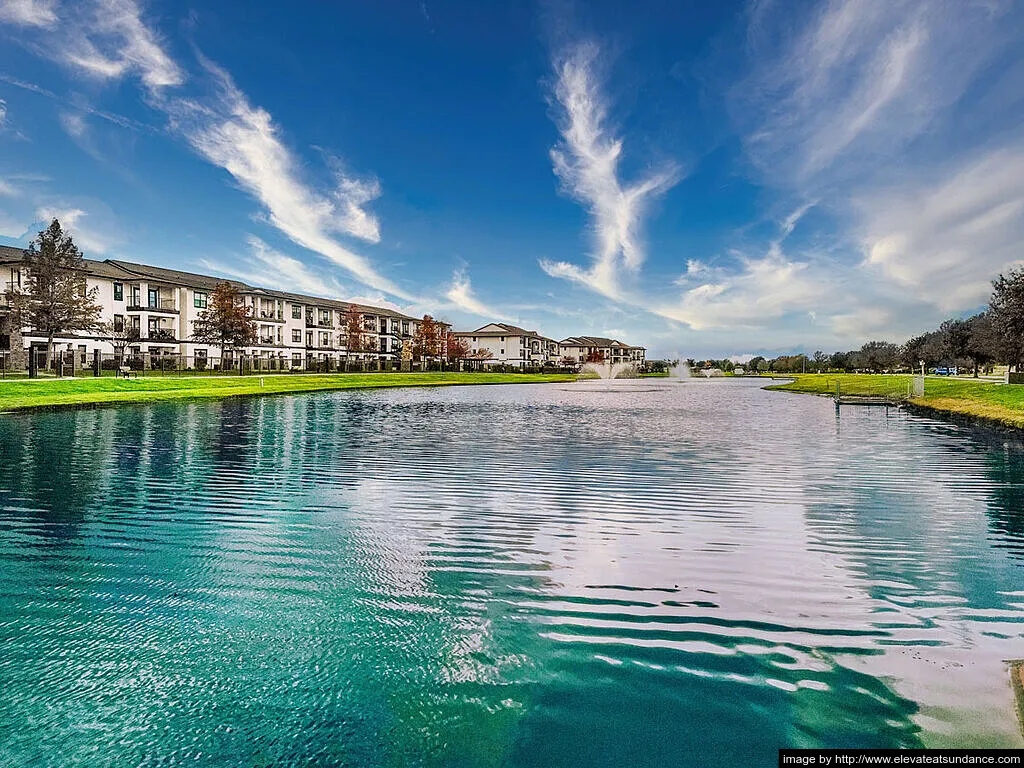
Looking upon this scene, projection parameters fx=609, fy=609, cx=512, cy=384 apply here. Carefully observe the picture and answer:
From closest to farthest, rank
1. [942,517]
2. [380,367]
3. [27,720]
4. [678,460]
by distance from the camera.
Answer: [27,720] < [942,517] < [678,460] < [380,367]

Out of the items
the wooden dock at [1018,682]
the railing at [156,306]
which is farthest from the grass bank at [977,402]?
the railing at [156,306]

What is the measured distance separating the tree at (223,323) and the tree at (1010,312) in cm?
7215

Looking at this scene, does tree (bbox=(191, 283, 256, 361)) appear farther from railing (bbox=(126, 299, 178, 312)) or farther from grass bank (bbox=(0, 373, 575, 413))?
grass bank (bbox=(0, 373, 575, 413))

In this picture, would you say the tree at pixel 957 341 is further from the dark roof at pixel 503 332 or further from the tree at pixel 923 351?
the dark roof at pixel 503 332

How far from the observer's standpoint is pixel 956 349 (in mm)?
94500

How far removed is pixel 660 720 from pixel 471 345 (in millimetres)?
150273

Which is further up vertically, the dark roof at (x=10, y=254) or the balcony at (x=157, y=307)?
the dark roof at (x=10, y=254)

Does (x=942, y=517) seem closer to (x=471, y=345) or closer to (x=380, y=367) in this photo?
(x=380, y=367)

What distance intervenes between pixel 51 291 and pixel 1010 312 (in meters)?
74.5

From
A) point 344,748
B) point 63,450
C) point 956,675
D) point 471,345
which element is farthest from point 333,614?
point 471,345

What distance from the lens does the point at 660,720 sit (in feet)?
14.4

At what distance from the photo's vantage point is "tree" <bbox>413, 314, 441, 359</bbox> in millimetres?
109500

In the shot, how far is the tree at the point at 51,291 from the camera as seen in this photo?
51500mm

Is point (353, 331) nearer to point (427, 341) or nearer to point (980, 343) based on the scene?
point (427, 341)
